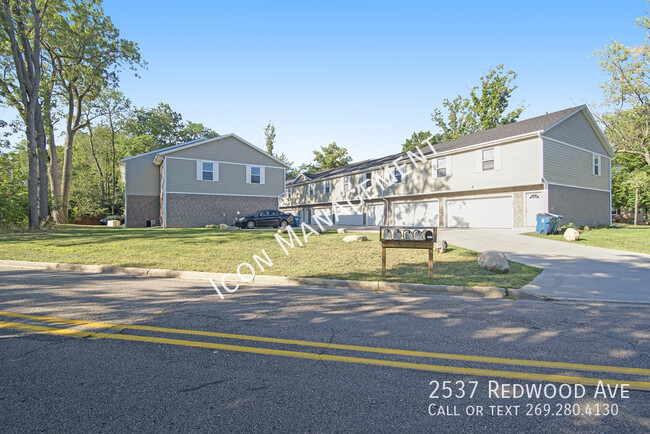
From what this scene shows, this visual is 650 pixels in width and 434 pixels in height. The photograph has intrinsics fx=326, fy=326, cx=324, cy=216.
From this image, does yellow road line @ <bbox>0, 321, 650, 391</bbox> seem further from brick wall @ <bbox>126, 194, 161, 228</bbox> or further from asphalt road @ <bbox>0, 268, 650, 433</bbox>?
brick wall @ <bbox>126, 194, 161, 228</bbox>

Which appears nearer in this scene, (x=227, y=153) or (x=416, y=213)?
(x=227, y=153)

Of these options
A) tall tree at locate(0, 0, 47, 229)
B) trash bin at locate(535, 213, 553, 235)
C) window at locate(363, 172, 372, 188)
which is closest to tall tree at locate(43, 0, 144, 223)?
tall tree at locate(0, 0, 47, 229)

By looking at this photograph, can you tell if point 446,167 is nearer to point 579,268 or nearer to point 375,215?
point 375,215

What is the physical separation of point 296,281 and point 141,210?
2448 centimetres

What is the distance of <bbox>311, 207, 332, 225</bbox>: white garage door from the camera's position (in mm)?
35938

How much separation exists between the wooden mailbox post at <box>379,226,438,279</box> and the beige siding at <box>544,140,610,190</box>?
1553cm

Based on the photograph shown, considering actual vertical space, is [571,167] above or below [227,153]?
below

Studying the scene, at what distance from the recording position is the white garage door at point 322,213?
3594cm

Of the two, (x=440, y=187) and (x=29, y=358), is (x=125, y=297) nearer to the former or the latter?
(x=29, y=358)

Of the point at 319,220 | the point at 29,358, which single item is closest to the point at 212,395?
the point at 29,358

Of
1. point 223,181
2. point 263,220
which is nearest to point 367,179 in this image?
point 263,220

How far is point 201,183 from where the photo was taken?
81.7ft

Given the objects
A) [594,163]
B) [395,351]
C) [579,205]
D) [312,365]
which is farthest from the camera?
[594,163]

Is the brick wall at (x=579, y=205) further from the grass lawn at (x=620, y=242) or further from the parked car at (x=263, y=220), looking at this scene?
the parked car at (x=263, y=220)
